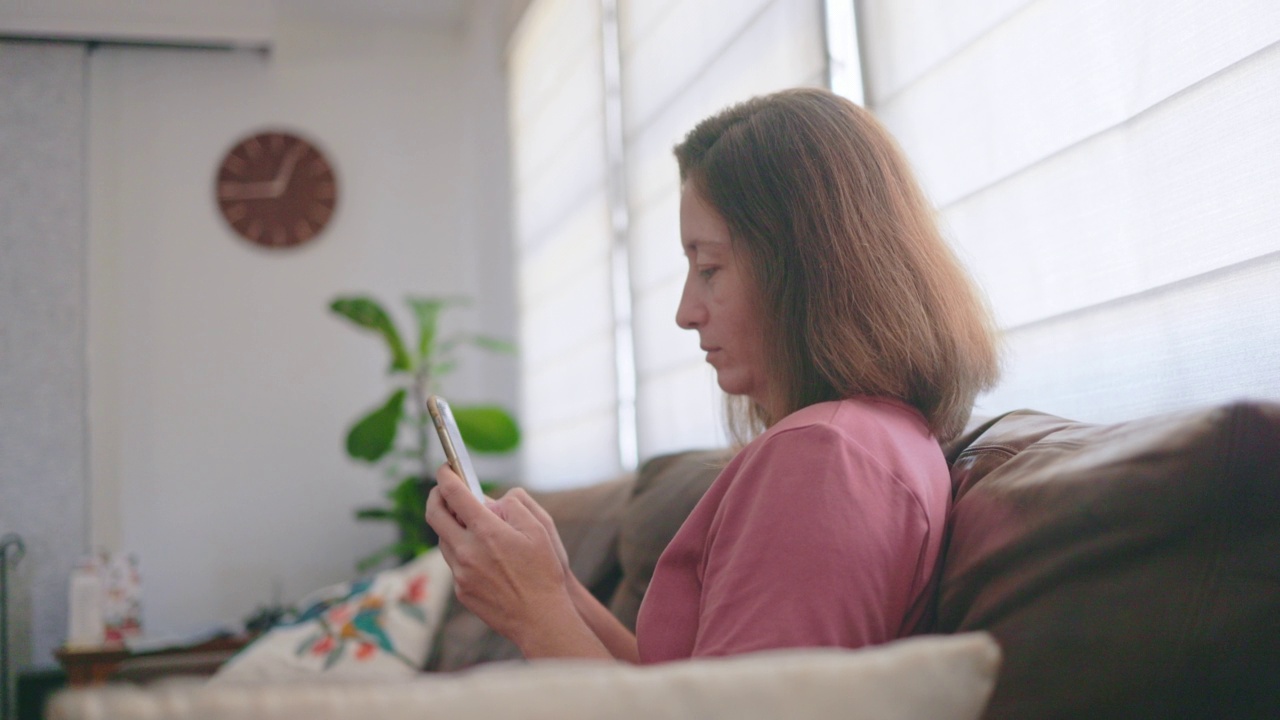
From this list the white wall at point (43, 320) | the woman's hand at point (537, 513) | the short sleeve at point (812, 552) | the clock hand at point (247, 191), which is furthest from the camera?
the clock hand at point (247, 191)

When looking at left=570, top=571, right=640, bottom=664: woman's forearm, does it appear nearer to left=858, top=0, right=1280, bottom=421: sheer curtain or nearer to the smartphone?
the smartphone

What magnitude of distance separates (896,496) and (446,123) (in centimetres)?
483

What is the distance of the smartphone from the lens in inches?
47.0

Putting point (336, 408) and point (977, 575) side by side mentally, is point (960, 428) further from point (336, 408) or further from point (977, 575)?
point (336, 408)

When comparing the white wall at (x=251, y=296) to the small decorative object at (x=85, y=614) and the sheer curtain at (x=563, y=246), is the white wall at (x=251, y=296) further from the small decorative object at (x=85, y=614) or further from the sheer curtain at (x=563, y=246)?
the small decorative object at (x=85, y=614)

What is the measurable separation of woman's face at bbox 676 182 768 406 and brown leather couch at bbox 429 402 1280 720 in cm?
38

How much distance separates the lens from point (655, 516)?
1840 mm

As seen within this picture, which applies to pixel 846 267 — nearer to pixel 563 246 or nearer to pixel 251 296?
pixel 563 246

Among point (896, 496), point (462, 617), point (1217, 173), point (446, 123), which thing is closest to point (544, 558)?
point (896, 496)

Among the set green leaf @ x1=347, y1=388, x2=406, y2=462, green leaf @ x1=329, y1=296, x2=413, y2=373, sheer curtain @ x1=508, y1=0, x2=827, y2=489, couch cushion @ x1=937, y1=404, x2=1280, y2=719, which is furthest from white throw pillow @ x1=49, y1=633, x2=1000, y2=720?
green leaf @ x1=329, y1=296, x2=413, y2=373

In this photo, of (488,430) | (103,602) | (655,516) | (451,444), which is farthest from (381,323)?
(451,444)

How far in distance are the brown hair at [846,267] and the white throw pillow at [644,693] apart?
55cm

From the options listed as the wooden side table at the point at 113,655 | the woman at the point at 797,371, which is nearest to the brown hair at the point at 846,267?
the woman at the point at 797,371

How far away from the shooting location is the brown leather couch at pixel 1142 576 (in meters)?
0.65
